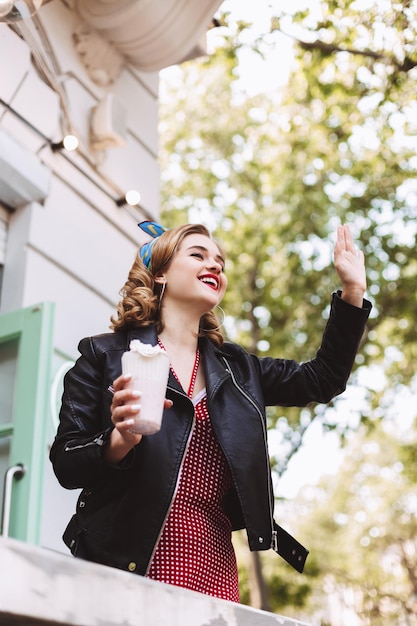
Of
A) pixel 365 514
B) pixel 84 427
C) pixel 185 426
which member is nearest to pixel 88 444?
pixel 84 427

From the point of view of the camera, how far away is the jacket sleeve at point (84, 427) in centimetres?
194

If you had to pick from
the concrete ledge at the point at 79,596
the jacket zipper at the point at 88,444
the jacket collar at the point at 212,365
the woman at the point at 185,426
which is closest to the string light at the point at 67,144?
the woman at the point at 185,426

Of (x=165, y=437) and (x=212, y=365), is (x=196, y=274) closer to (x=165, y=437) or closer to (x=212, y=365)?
(x=212, y=365)

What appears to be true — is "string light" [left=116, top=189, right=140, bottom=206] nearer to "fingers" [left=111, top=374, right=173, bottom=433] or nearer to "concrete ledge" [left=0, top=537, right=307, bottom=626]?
"fingers" [left=111, top=374, right=173, bottom=433]

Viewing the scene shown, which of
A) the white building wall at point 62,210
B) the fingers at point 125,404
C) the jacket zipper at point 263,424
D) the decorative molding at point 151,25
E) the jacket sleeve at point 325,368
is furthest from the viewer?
the decorative molding at point 151,25

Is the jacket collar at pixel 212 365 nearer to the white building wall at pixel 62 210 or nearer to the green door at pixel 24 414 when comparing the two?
the green door at pixel 24 414

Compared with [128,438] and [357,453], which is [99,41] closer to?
[128,438]

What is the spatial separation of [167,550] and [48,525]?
1.67 m

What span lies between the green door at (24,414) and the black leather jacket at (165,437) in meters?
0.99

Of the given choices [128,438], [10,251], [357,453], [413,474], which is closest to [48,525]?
[10,251]

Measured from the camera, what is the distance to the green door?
3057mm

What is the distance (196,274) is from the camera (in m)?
2.49

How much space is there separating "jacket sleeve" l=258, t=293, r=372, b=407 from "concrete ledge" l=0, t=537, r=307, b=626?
1.09 meters

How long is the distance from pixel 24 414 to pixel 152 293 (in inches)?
39.9
